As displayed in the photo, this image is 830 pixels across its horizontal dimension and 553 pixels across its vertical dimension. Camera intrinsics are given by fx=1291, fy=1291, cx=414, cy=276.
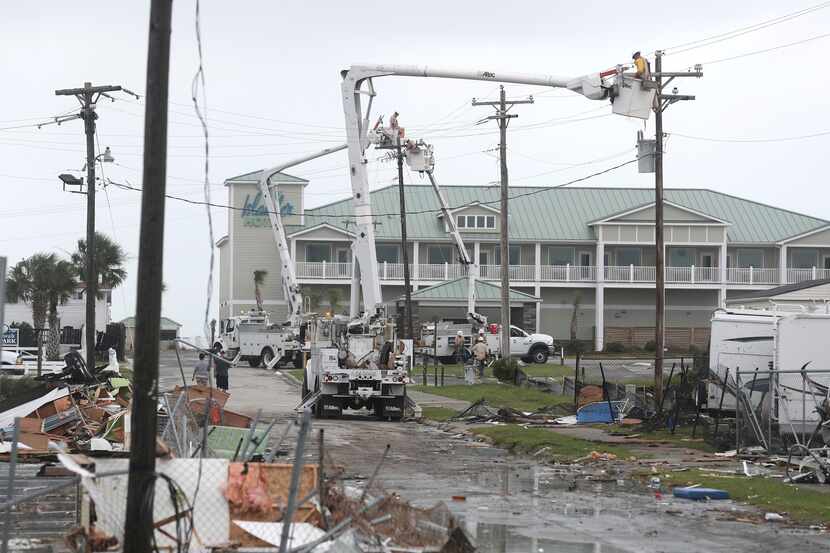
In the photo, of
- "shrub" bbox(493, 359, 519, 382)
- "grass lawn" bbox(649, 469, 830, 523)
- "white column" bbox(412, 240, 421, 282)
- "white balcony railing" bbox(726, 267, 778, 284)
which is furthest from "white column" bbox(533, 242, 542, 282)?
"grass lawn" bbox(649, 469, 830, 523)

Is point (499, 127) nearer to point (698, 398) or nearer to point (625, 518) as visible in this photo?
point (698, 398)

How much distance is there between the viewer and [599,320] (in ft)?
246

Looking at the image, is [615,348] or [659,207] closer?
[659,207]

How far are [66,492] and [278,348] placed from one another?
40540 millimetres

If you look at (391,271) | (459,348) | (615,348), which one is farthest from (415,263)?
(459,348)

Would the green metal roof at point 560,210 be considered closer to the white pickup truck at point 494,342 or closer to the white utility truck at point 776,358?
the white pickup truck at point 494,342

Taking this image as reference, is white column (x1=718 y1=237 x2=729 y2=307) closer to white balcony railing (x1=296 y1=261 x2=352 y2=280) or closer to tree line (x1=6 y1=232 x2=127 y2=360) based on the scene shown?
white balcony railing (x1=296 y1=261 x2=352 y2=280)

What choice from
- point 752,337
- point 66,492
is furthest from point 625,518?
point 752,337

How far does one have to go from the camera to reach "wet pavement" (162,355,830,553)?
14.2 m

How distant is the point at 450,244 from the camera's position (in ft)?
257

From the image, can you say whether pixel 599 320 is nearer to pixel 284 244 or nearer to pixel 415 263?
pixel 415 263

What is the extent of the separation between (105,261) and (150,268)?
5997cm

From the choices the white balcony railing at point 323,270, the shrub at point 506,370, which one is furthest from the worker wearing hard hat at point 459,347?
the white balcony railing at point 323,270

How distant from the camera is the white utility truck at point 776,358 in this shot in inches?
892
